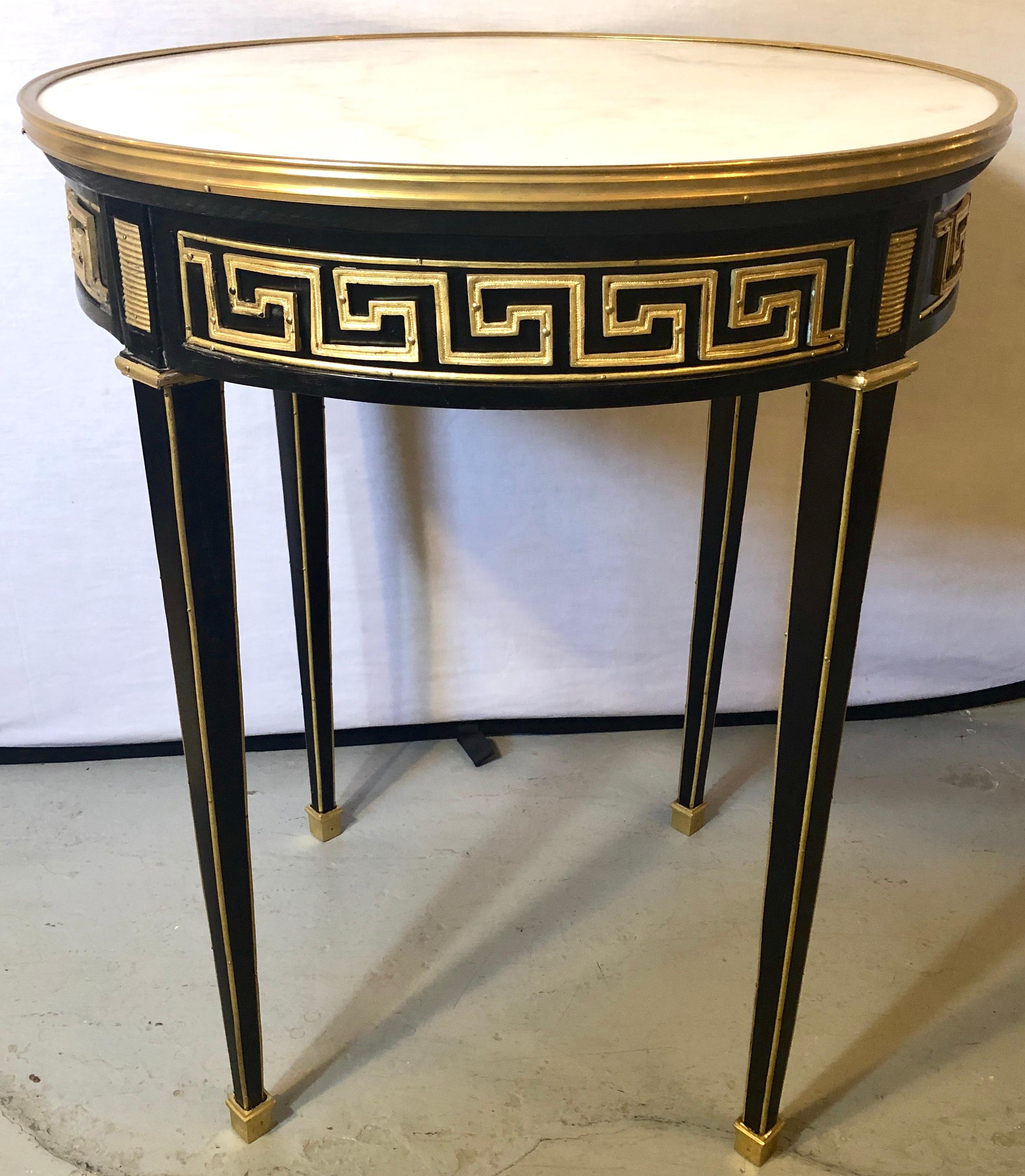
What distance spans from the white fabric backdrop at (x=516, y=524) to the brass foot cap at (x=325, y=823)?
0.64 ft

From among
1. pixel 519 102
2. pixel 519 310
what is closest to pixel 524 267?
pixel 519 310

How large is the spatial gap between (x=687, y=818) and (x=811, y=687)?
1.89ft

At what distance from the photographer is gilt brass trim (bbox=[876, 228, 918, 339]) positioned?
67 cm

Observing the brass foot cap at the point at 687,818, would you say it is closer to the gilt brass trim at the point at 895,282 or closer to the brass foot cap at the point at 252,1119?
the brass foot cap at the point at 252,1119

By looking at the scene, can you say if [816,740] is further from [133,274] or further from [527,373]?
[133,274]

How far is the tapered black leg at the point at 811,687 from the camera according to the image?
73 cm

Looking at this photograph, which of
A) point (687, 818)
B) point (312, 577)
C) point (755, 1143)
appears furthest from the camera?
point (687, 818)

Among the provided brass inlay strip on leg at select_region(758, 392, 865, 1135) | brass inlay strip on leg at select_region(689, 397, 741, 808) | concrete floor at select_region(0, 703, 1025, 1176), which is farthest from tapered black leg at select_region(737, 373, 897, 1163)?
brass inlay strip on leg at select_region(689, 397, 741, 808)

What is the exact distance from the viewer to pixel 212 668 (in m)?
0.82

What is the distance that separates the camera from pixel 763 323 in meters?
0.65

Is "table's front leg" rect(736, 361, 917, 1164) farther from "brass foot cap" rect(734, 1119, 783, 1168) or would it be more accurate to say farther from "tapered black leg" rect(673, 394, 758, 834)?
"tapered black leg" rect(673, 394, 758, 834)

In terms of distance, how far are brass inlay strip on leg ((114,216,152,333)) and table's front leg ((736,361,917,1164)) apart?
0.42m

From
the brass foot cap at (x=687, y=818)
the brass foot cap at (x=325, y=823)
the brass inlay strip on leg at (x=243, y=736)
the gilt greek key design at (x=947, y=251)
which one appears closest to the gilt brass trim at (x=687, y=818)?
the brass foot cap at (x=687, y=818)

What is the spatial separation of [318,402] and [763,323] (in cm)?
62
